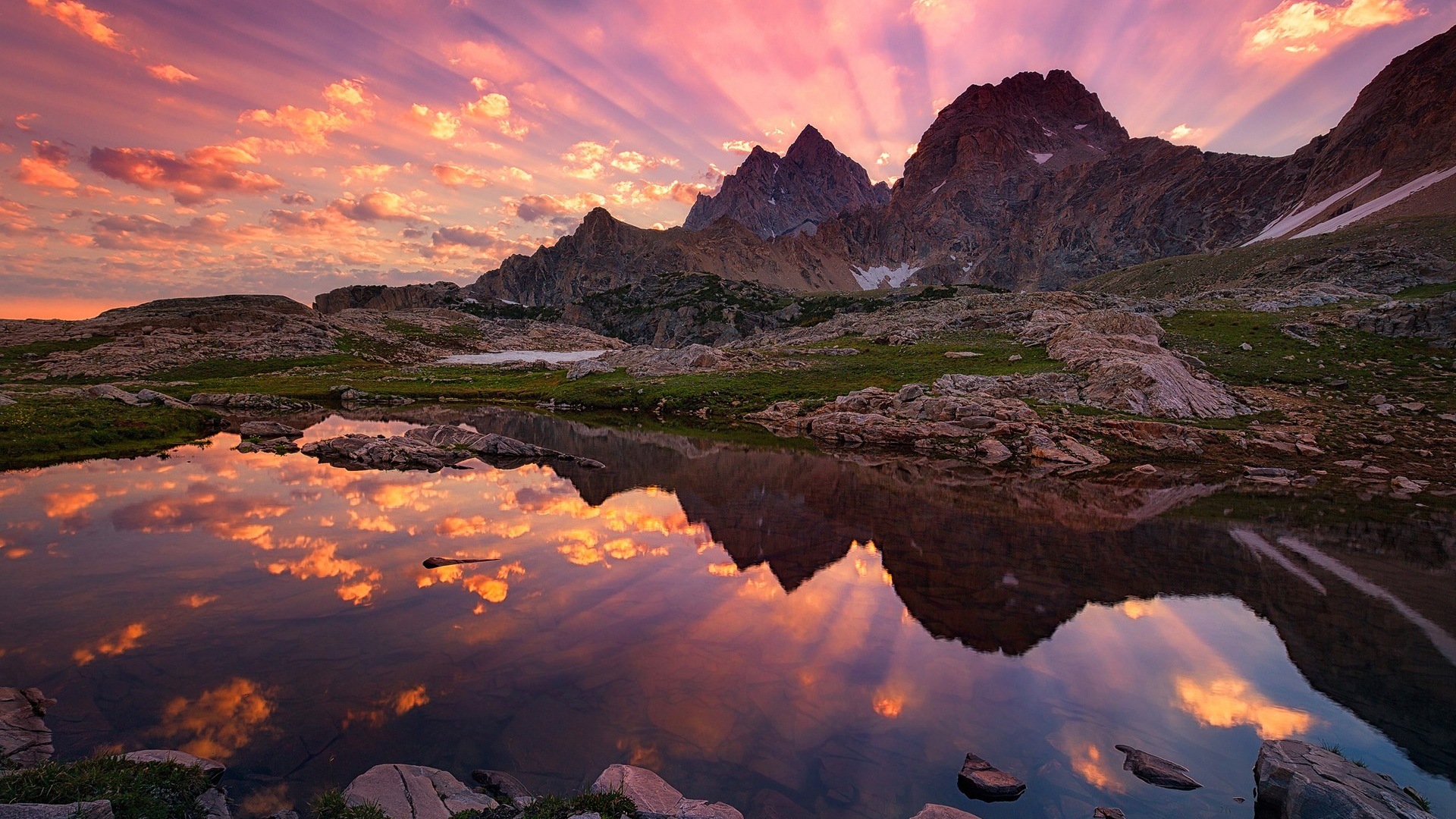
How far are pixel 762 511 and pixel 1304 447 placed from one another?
139 ft

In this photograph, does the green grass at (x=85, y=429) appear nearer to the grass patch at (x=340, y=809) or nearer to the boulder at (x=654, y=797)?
→ the grass patch at (x=340, y=809)

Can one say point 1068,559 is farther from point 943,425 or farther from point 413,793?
point 943,425

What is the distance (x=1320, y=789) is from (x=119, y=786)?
18.2 meters

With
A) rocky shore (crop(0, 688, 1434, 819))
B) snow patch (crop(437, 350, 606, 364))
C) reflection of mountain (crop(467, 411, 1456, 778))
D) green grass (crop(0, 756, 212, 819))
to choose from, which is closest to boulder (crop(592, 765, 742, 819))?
rocky shore (crop(0, 688, 1434, 819))

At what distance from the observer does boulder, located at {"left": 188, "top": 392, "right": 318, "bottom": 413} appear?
66875 mm

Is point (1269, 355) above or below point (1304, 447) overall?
above

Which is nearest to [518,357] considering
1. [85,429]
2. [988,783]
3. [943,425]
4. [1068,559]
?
[85,429]

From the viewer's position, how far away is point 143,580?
59.8ft

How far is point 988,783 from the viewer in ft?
34.7

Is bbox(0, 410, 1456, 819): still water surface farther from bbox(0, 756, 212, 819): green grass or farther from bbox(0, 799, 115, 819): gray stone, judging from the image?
bbox(0, 799, 115, 819): gray stone

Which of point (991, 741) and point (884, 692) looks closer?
point (991, 741)

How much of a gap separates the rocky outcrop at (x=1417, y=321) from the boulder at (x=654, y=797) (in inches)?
3509

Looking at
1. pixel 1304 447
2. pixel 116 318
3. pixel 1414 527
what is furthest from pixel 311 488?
pixel 116 318

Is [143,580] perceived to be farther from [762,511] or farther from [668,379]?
[668,379]
